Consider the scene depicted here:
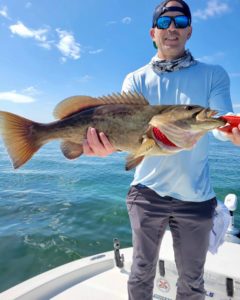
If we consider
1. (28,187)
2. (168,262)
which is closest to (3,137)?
(168,262)

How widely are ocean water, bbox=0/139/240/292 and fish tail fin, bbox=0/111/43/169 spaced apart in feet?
14.7

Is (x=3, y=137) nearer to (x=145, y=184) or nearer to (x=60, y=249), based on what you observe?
(x=145, y=184)

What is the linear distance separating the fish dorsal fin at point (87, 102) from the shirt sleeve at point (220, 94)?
71 centimetres

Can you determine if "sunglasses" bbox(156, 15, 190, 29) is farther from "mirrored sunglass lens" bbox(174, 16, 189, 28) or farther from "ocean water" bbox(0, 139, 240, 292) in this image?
"ocean water" bbox(0, 139, 240, 292)

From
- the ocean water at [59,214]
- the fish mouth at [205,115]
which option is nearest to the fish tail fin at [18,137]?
the fish mouth at [205,115]

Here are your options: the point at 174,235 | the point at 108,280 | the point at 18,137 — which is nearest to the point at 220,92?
the point at 174,235

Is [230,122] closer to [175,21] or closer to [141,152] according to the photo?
[141,152]

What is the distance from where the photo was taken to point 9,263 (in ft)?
23.5

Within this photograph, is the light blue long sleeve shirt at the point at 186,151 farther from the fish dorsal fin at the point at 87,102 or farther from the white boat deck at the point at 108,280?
the white boat deck at the point at 108,280

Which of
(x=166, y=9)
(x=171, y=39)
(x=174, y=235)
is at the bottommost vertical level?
(x=174, y=235)

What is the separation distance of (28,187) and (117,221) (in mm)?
6403

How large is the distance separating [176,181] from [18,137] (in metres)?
1.57

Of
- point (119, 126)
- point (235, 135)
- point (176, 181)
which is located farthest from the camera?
point (176, 181)

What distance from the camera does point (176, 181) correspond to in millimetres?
3061
